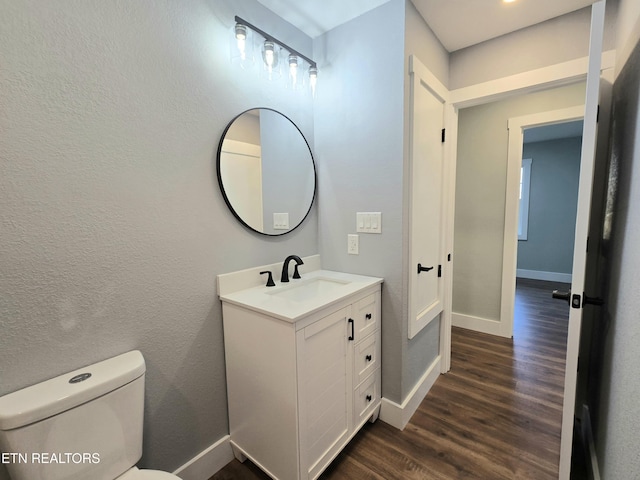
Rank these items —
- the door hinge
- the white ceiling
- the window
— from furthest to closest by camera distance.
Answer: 1. the window
2. the white ceiling
3. the door hinge

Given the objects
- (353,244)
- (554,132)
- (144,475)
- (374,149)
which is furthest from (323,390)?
(554,132)

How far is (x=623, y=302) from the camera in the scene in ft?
3.47

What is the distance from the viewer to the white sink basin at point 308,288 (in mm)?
1621

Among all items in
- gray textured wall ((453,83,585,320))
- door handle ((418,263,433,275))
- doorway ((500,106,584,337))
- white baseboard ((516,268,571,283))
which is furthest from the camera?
white baseboard ((516,268,571,283))

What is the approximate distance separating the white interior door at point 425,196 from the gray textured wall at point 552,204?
4.32 m

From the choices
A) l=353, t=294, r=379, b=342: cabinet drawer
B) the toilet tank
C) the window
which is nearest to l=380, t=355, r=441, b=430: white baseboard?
l=353, t=294, r=379, b=342: cabinet drawer

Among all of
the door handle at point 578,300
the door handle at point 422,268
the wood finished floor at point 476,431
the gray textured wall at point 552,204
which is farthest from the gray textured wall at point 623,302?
the gray textured wall at point 552,204

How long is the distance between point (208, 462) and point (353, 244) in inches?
56.2

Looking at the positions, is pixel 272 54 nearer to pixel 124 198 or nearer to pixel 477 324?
pixel 124 198

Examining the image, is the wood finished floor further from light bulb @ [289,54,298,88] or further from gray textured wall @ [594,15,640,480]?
light bulb @ [289,54,298,88]

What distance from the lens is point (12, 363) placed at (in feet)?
3.02

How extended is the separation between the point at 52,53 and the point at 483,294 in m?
3.61

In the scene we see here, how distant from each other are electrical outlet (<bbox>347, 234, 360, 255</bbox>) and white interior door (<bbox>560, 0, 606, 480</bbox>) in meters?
1.06

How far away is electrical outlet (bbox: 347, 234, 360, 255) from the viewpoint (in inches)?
73.4
